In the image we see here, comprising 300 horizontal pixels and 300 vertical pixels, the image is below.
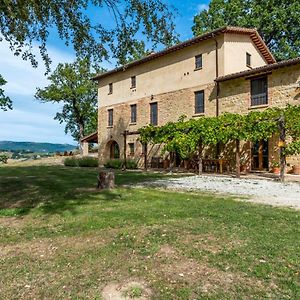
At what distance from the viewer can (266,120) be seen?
15.2m

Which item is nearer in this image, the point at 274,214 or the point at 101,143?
the point at 274,214

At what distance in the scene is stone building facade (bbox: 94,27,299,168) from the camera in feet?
63.1

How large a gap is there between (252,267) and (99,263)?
77.4 inches

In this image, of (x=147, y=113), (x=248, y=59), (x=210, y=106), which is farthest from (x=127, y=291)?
(x=147, y=113)

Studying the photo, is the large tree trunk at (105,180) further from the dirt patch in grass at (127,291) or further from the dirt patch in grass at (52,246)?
the dirt patch in grass at (127,291)

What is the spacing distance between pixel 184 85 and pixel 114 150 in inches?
420

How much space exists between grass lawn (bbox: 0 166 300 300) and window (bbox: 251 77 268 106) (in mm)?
11957

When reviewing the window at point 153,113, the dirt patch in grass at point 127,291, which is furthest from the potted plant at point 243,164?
the dirt patch in grass at point 127,291

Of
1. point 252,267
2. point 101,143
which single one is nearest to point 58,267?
point 252,267

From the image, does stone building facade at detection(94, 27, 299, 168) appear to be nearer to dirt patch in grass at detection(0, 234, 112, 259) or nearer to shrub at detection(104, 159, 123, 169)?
shrub at detection(104, 159, 123, 169)

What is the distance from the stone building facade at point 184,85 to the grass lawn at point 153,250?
12.9m

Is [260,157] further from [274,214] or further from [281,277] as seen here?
[281,277]

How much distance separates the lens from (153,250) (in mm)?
4504

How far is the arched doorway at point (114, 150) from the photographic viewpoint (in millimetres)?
29269
